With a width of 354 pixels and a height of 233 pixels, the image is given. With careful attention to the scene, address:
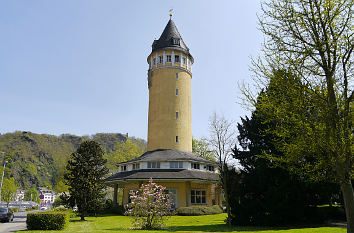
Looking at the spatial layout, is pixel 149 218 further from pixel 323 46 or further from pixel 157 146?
pixel 157 146

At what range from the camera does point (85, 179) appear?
24.7 m

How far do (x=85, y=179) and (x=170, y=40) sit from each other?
25.7m

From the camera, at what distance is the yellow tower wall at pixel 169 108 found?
1523 inches

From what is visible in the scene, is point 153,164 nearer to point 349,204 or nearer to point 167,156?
point 167,156

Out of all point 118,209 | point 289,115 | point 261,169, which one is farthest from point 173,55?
point 289,115

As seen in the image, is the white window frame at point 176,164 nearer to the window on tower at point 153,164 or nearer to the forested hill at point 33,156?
the window on tower at point 153,164

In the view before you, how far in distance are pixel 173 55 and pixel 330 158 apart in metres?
33.6

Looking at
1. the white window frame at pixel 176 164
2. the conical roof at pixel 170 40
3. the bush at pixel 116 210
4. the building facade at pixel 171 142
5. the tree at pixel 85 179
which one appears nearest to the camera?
the tree at pixel 85 179

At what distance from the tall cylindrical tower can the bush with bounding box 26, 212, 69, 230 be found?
21.6 m

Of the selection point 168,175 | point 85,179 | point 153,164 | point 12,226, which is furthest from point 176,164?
point 12,226

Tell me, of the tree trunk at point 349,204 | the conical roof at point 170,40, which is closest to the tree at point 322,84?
the tree trunk at point 349,204

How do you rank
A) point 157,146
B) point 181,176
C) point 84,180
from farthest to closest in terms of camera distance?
point 157,146 → point 181,176 → point 84,180

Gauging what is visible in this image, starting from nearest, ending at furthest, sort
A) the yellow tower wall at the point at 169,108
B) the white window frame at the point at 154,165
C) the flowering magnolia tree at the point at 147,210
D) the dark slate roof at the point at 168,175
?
the flowering magnolia tree at the point at 147,210
the dark slate roof at the point at 168,175
the white window frame at the point at 154,165
the yellow tower wall at the point at 169,108

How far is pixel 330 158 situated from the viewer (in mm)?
9742
